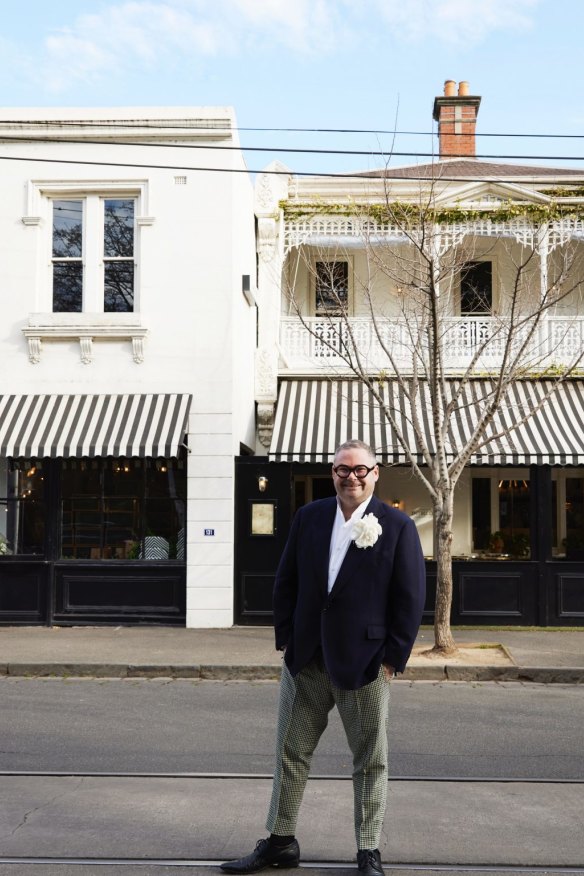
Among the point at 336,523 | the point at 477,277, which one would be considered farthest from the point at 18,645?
the point at 477,277

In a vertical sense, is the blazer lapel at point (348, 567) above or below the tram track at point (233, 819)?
above

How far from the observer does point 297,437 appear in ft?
50.6

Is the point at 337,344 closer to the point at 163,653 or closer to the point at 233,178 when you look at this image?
the point at 233,178

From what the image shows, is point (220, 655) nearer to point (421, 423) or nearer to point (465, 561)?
point (465, 561)

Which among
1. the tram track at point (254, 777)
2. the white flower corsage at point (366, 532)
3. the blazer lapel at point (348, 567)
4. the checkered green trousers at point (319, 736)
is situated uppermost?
the white flower corsage at point (366, 532)

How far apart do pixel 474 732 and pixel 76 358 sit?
29.3 ft

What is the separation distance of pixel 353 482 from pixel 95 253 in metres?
11.3

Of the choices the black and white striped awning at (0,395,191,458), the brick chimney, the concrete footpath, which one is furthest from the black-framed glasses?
the brick chimney

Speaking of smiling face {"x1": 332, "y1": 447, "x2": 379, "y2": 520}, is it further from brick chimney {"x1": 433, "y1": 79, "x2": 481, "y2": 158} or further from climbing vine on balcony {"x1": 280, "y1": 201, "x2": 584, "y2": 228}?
brick chimney {"x1": 433, "y1": 79, "x2": 481, "y2": 158}

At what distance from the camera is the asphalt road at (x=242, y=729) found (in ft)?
23.2

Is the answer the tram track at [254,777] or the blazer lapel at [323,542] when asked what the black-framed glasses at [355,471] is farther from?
the tram track at [254,777]

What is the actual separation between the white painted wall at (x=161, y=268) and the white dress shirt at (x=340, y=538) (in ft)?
33.2

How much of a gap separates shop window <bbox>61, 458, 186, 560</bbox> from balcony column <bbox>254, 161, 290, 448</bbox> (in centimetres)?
248

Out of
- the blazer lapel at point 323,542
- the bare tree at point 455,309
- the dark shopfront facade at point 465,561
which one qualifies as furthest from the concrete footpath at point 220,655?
the blazer lapel at point 323,542
